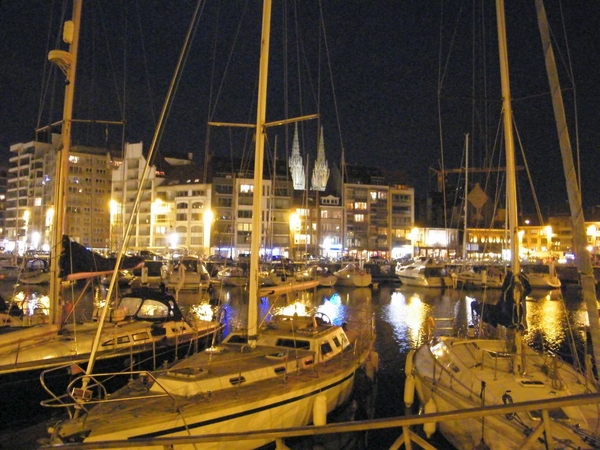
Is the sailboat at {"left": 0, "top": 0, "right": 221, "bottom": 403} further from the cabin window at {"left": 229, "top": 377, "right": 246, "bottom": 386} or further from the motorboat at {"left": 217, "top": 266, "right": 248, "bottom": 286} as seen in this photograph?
the motorboat at {"left": 217, "top": 266, "right": 248, "bottom": 286}

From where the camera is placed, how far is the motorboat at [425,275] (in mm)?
64938

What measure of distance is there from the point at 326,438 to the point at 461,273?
5433 cm

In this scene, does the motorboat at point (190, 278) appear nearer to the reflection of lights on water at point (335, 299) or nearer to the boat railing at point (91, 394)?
the reflection of lights on water at point (335, 299)

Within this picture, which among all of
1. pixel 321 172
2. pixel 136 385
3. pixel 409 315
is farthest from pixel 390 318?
pixel 321 172

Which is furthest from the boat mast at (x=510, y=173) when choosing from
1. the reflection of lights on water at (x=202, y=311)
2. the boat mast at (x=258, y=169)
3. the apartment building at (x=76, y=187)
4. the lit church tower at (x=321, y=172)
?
the lit church tower at (x=321, y=172)

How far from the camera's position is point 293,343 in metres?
16.3

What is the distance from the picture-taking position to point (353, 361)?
16.8 meters

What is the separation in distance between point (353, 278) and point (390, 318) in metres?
24.7

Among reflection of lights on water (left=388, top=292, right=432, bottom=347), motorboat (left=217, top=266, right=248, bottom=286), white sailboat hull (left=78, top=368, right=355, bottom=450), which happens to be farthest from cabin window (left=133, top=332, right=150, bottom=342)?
motorboat (left=217, top=266, right=248, bottom=286)

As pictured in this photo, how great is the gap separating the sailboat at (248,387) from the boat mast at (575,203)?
5.31 m

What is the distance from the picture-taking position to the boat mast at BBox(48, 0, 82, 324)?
1891 cm

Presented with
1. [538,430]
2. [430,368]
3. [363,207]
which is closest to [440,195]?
[363,207]

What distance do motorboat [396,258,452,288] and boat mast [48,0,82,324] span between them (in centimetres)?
5265

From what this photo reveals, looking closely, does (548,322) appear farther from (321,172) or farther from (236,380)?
(321,172)
